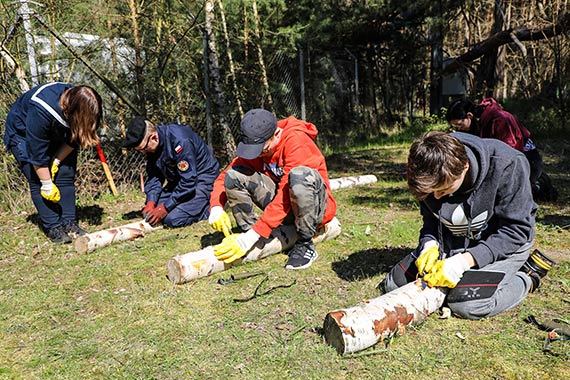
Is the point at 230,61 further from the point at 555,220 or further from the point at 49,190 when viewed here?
the point at 555,220

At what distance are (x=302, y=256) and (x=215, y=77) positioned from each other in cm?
400

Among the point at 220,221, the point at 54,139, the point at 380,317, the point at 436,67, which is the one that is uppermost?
the point at 436,67

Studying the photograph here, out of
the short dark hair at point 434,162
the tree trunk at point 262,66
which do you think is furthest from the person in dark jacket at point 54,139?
the tree trunk at point 262,66

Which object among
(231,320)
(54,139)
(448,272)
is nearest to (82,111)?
(54,139)

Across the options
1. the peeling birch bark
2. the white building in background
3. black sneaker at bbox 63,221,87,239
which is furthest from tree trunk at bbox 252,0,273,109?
black sneaker at bbox 63,221,87,239

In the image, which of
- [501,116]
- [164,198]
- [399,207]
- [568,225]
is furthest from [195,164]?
[568,225]

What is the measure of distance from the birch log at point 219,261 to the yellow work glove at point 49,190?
1.75 meters

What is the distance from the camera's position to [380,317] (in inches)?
86.9

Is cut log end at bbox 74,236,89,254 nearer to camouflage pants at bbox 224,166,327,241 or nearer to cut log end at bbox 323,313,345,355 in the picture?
camouflage pants at bbox 224,166,327,241

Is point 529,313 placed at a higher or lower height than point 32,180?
lower

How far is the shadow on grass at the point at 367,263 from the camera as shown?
3156mm

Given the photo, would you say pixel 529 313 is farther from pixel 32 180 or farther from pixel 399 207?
pixel 32 180

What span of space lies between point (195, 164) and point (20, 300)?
2.11 meters

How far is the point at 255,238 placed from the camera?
3117mm
